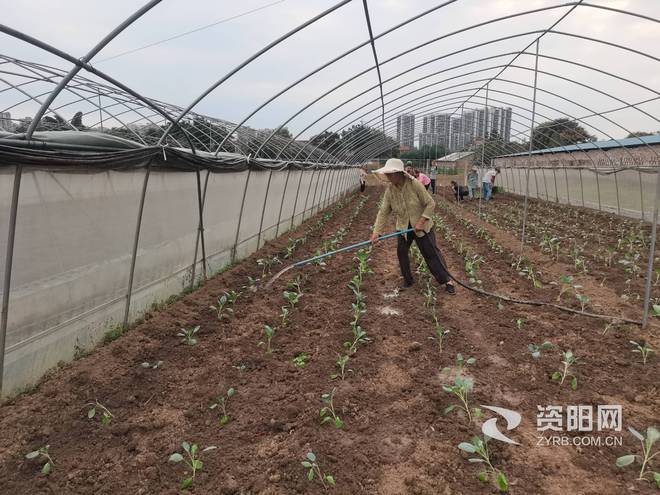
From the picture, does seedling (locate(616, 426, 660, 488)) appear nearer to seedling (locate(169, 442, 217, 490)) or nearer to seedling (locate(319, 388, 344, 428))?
seedling (locate(319, 388, 344, 428))

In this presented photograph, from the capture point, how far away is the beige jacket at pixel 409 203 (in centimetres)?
544

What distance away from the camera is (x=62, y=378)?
368cm

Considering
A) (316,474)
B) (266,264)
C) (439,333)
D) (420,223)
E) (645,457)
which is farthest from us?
(266,264)

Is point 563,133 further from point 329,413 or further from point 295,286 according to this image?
point 329,413

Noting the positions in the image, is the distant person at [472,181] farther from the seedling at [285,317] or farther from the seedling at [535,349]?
the seedling at [535,349]

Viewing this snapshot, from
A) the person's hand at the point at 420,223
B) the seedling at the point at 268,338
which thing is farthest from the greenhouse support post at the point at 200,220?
the person's hand at the point at 420,223

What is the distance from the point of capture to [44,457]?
9.01 feet

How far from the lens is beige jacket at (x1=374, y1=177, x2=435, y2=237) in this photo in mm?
5441

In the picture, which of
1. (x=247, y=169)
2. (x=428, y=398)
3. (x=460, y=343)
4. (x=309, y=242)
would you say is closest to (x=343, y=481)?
(x=428, y=398)

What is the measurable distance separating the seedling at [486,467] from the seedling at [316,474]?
0.78 metres

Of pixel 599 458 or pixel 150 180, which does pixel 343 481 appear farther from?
pixel 150 180

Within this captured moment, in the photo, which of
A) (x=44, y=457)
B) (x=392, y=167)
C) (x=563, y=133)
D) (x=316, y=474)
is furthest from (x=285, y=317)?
(x=563, y=133)

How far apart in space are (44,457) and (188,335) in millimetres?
1684

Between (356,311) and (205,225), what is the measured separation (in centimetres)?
307
